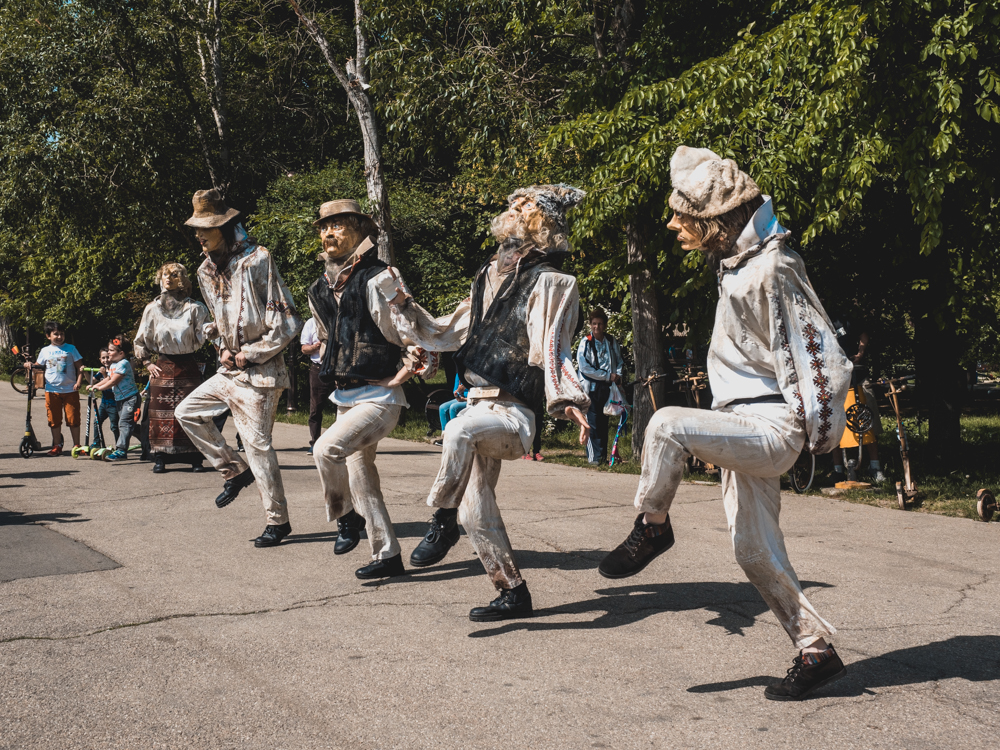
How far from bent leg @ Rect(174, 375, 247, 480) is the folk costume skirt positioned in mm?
3830

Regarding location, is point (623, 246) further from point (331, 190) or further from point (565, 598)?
point (331, 190)

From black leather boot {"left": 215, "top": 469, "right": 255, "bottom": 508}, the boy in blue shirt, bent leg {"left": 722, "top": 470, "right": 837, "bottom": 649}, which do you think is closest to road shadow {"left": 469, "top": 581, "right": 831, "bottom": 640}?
bent leg {"left": 722, "top": 470, "right": 837, "bottom": 649}

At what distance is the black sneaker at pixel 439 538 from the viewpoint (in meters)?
5.38

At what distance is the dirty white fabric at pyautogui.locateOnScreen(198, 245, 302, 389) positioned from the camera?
6.61 metres

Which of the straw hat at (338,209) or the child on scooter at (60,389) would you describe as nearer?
the straw hat at (338,209)

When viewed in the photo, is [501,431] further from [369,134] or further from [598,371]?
[369,134]

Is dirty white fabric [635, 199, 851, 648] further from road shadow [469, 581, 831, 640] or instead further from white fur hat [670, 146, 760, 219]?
road shadow [469, 581, 831, 640]

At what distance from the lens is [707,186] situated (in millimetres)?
3826

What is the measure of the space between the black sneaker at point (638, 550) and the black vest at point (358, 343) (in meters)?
2.12

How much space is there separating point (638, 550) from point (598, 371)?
8.06m

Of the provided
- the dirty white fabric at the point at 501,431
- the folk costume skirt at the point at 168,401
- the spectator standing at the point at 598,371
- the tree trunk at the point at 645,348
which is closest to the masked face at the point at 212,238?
the dirty white fabric at the point at 501,431

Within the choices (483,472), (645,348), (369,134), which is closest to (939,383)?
(645,348)

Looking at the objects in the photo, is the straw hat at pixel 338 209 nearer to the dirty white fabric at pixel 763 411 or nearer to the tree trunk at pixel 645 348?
the dirty white fabric at pixel 763 411

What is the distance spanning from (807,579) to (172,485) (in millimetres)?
6245
